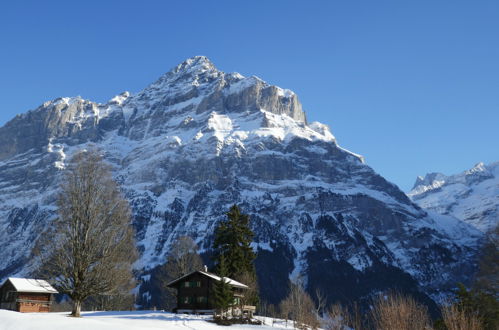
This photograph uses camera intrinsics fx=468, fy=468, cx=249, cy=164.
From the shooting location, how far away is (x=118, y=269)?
29875mm

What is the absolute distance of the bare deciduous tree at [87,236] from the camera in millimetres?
28672

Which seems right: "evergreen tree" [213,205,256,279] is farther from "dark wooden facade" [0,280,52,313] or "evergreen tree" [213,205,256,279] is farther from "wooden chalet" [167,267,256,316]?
"dark wooden facade" [0,280,52,313]

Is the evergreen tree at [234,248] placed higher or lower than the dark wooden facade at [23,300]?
higher

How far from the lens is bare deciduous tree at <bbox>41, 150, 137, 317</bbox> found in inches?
1129

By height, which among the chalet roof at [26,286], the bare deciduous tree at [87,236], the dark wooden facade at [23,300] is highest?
the bare deciduous tree at [87,236]

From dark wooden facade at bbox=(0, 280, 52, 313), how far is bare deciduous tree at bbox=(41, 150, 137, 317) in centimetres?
3602

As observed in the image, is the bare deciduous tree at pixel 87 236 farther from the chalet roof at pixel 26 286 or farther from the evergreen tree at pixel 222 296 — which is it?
the chalet roof at pixel 26 286

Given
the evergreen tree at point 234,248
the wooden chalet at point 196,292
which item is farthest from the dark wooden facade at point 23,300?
the evergreen tree at point 234,248

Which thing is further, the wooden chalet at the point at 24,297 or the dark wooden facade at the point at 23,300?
the dark wooden facade at the point at 23,300

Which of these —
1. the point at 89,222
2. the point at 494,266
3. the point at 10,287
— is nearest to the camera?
the point at 89,222

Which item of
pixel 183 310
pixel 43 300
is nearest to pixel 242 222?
pixel 183 310

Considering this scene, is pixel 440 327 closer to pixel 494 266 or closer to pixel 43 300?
pixel 494 266

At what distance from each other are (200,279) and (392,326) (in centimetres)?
4836

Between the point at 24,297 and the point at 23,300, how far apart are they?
17.8 inches
